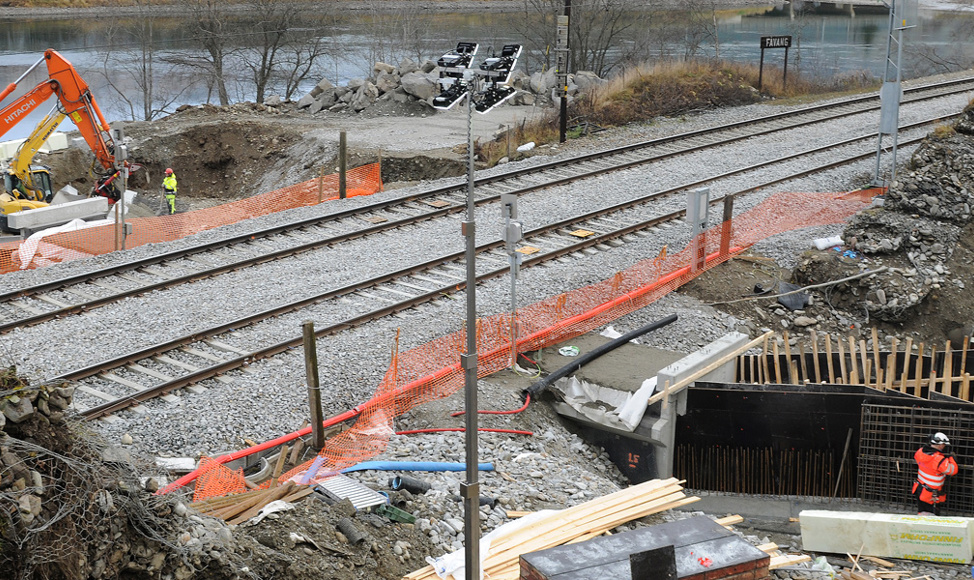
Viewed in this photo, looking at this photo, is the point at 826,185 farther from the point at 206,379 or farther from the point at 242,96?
the point at 242,96

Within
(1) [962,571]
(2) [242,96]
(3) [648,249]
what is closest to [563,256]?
(3) [648,249]

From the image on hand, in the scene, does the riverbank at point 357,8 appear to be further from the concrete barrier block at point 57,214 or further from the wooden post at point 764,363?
the wooden post at point 764,363

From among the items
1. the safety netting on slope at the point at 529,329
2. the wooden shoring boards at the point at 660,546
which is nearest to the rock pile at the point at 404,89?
the safety netting on slope at the point at 529,329

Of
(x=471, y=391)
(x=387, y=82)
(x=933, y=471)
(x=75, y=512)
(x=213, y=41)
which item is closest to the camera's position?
(x=75, y=512)

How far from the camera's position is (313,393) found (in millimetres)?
11281

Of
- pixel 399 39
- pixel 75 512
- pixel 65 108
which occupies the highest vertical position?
pixel 399 39

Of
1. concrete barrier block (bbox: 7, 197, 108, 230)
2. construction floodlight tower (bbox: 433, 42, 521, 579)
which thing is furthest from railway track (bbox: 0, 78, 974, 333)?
construction floodlight tower (bbox: 433, 42, 521, 579)

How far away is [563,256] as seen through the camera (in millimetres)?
18766

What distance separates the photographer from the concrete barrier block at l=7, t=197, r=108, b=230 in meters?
22.8

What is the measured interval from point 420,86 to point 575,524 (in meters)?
29.0

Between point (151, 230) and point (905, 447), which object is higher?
point (151, 230)

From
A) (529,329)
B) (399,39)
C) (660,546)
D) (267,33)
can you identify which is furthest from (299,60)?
(660,546)

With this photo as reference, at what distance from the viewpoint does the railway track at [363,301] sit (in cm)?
1276

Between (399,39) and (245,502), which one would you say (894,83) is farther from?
(399,39)
